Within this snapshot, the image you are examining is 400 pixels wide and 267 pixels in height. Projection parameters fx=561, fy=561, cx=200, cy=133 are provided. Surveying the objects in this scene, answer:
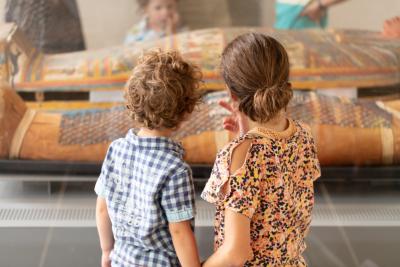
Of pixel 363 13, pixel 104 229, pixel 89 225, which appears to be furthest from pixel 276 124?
pixel 363 13

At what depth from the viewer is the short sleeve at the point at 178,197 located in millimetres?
1251

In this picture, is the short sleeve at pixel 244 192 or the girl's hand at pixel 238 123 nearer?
the short sleeve at pixel 244 192

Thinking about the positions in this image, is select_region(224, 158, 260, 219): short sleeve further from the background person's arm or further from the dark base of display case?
the dark base of display case

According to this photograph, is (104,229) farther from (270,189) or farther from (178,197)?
(270,189)

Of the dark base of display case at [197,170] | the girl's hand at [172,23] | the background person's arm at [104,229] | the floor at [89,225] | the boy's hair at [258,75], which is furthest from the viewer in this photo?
the girl's hand at [172,23]

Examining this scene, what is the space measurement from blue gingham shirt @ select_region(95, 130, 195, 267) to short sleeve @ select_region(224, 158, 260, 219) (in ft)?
0.36

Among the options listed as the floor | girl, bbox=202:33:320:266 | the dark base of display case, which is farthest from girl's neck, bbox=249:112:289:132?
the dark base of display case

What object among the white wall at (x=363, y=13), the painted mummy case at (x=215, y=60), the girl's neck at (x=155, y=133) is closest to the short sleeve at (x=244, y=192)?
the girl's neck at (x=155, y=133)

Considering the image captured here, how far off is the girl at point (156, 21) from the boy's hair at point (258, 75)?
1200 millimetres

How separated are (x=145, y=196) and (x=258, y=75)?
0.37 meters

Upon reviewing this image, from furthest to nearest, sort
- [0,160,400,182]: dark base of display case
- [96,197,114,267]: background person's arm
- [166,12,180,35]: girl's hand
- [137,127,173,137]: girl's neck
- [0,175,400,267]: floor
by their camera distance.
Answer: [166,12,180,35]: girl's hand → [0,160,400,182]: dark base of display case → [0,175,400,267]: floor → [96,197,114,267]: background person's arm → [137,127,173,137]: girl's neck

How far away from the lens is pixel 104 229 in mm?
1471

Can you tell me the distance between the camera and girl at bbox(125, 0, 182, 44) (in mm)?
2379

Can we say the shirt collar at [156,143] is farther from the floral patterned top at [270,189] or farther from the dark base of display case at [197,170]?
the dark base of display case at [197,170]
